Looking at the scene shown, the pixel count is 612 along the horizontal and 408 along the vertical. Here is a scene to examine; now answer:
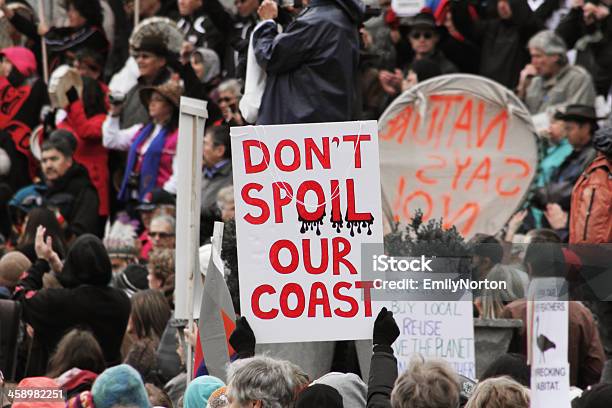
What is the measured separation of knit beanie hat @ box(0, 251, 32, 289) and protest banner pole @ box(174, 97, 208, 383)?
313cm

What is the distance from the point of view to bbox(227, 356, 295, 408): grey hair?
7.16 meters

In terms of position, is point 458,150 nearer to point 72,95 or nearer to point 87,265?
point 87,265

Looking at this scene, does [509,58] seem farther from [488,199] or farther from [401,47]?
[488,199]

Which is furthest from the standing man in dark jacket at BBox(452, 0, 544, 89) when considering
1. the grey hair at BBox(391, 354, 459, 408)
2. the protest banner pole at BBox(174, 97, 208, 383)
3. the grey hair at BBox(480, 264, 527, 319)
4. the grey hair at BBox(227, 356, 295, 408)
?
the grey hair at BBox(391, 354, 459, 408)

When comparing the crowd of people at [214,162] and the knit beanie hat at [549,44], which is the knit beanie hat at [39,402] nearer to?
the crowd of people at [214,162]

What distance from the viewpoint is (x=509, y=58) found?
Answer: 50.6 feet

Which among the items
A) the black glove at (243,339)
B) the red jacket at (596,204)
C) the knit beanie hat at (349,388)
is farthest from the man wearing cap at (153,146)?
the knit beanie hat at (349,388)

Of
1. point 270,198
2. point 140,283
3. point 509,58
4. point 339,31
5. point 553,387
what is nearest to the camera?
point 553,387

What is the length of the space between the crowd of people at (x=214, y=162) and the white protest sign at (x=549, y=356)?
0.45 feet

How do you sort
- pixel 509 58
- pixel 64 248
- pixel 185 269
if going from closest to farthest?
pixel 185 269 → pixel 64 248 → pixel 509 58

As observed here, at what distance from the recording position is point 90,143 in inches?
624

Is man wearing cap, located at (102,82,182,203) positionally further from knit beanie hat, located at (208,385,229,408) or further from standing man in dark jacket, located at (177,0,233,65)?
knit beanie hat, located at (208,385,229,408)

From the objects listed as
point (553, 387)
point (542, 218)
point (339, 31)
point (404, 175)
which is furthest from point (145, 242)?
point (553, 387)

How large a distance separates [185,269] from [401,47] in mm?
7102
